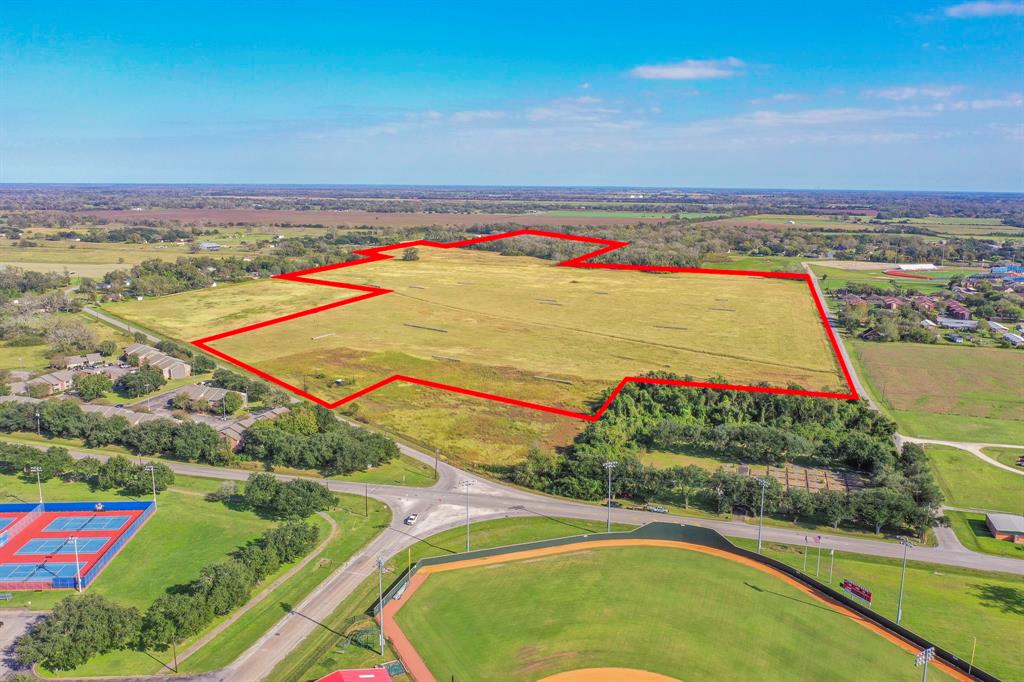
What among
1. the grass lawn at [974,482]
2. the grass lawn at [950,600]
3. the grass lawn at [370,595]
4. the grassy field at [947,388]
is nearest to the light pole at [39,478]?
the grass lawn at [370,595]

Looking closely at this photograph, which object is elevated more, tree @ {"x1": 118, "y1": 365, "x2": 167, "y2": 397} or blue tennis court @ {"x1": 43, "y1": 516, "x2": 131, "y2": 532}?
tree @ {"x1": 118, "y1": 365, "x2": 167, "y2": 397}

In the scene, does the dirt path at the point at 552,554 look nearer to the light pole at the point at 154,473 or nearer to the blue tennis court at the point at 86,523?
the blue tennis court at the point at 86,523

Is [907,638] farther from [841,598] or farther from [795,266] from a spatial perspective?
[795,266]

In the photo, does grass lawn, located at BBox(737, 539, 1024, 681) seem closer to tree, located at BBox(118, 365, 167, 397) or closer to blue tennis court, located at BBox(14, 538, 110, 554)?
blue tennis court, located at BBox(14, 538, 110, 554)

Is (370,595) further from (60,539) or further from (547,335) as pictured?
(547,335)

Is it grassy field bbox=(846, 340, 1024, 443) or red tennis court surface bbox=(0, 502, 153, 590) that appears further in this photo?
grassy field bbox=(846, 340, 1024, 443)

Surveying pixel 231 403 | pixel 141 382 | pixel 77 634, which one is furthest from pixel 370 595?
pixel 141 382

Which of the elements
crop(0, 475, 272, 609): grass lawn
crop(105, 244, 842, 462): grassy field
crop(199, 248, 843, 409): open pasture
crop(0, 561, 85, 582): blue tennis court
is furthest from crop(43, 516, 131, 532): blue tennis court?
crop(199, 248, 843, 409): open pasture
